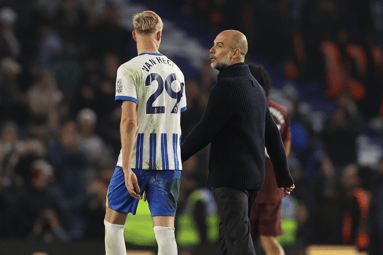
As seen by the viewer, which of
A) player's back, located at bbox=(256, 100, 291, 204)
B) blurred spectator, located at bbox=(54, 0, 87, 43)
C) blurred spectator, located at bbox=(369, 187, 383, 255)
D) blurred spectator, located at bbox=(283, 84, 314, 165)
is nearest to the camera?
player's back, located at bbox=(256, 100, 291, 204)

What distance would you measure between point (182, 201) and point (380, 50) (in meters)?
6.00

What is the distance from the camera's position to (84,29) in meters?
8.56

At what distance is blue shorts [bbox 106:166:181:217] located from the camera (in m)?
3.24

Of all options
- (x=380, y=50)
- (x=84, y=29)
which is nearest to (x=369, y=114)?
(x=380, y=50)

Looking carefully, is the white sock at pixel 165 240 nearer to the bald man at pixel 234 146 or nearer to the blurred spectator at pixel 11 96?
the bald man at pixel 234 146

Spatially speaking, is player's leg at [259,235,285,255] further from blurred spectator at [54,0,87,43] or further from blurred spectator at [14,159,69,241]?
blurred spectator at [54,0,87,43]

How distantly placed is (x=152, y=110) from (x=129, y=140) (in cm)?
26

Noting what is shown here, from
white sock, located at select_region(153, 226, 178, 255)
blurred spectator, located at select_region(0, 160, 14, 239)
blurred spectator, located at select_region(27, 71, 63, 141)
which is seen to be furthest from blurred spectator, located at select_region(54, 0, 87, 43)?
white sock, located at select_region(153, 226, 178, 255)

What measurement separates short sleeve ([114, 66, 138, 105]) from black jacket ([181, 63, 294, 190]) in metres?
0.48

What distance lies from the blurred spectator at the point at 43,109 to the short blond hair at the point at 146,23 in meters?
4.49

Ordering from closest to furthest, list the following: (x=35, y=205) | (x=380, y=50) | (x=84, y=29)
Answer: (x=35, y=205) < (x=84, y=29) < (x=380, y=50)

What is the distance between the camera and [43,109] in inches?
302

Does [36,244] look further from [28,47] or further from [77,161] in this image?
[28,47]

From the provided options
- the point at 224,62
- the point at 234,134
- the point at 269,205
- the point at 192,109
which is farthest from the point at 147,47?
the point at 192,109
